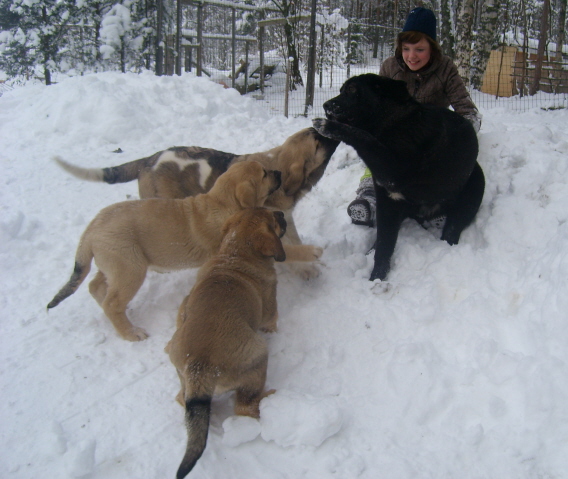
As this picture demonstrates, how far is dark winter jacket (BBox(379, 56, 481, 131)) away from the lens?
427 centimetres

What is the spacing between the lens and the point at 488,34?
38.3 feet

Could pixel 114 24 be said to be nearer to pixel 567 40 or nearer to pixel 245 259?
pixel 245 259

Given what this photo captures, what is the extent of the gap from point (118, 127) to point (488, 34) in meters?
10.1

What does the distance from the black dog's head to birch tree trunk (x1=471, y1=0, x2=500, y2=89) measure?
9.98 meters

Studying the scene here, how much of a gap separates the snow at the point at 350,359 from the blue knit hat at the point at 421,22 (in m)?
1.30

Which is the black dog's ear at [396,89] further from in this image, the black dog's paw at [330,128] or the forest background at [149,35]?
the forest background at [149,35]

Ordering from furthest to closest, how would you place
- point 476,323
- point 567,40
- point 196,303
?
point 567,40
point 476,323
point 196,303

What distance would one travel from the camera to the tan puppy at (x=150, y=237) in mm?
3195

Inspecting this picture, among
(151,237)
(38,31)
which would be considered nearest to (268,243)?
(151,237)

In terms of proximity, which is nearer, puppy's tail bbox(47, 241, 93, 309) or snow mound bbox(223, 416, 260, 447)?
snow mound bbox(223, 416, 260, 447)

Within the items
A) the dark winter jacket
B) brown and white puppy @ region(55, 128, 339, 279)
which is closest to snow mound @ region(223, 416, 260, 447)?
brown and white puppy @ region(55, 128, 339, 279)

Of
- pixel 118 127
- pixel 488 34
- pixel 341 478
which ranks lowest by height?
pixel 341 478

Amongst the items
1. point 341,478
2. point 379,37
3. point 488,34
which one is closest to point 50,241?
point 341,478

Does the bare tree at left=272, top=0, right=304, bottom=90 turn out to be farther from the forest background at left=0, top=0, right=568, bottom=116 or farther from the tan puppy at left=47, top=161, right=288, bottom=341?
the tan puppy at left=47, top=161, right=288, bottom=341
